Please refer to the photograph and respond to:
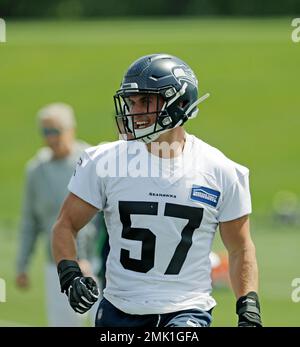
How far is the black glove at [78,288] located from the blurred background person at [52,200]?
365cm

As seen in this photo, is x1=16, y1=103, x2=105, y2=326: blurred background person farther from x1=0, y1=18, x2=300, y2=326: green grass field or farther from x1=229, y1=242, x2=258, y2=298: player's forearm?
x1=0, y1=18, x2=300, y2=326: green grass field

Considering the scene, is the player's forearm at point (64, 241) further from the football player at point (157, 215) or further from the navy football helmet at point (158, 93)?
the navy football helmet at point (158, 93)

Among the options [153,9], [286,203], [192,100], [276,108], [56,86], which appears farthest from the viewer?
[153,9]

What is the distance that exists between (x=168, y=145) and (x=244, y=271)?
83cm

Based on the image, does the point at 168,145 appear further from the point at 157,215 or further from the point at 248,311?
the point at 248,311

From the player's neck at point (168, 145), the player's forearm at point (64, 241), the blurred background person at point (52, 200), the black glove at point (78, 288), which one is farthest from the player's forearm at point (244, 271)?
the blurred background person at point (52, 200)

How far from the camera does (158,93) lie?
692cm

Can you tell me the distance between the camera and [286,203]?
23.6m

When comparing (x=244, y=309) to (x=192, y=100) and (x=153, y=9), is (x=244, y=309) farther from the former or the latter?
(x=153, y=9)

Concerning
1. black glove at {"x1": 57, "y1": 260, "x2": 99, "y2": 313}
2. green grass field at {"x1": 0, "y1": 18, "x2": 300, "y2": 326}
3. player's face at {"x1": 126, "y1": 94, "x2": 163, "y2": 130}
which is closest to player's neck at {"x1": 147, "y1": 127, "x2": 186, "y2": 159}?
player's face at {"x1": 126, "y1": 94, "x2": 163, "y2": 130}

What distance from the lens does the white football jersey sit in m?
6.82
